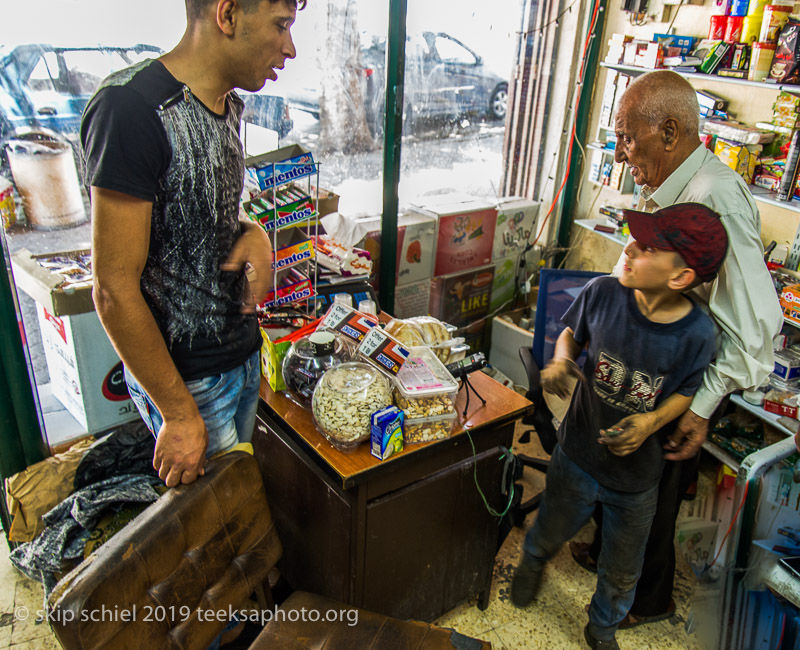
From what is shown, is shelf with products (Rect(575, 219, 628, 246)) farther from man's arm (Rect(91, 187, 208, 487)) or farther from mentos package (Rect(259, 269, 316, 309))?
man's arm (Rect(91, 187, 208, 487))

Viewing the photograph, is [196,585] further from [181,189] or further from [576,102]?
[576,102]

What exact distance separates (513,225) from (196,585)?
112 inches

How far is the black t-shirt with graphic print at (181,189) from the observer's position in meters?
1.08

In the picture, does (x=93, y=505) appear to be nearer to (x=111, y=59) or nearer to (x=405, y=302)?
(x=111, y=59)

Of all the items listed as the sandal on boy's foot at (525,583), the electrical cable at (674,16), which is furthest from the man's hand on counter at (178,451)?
the electrical cable at (674,16)

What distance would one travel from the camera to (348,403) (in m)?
1.61

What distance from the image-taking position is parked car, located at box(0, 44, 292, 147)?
2035mm

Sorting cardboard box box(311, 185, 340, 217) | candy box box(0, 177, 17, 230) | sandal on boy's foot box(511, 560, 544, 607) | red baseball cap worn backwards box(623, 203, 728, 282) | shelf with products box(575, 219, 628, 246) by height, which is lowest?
sandal on boy's foot box(511, 560, 544, 607)

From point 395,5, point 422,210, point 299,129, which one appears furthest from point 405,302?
point 395,5

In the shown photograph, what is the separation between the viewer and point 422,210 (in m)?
3.28

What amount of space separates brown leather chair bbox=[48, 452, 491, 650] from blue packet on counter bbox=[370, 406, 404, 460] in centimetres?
32

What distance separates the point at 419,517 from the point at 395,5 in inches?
85.2

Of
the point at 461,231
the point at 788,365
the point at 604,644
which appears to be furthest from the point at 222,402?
the point at 788,365

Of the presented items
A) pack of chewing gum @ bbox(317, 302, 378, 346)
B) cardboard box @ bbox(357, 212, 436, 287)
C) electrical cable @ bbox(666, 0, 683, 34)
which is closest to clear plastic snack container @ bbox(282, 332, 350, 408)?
pack of chewing gum @ bbox(317, 302, 378, 346)
